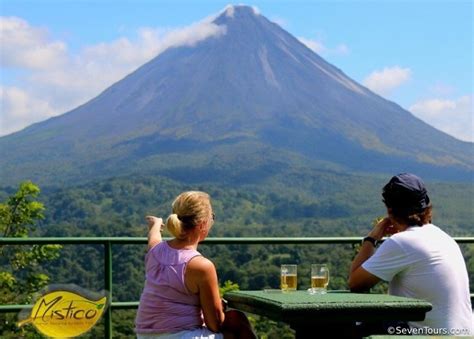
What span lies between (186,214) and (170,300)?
339 mm

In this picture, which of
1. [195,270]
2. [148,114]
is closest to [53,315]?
[195,270]

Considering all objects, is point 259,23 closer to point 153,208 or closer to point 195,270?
point 153,208

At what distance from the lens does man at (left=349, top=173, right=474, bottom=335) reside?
364cm

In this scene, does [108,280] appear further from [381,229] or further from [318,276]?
[381,229]

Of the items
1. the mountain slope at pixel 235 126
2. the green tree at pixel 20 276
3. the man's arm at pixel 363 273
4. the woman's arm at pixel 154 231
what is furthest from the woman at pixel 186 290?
the mountain slope at pixel 235 126

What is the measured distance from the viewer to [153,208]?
3688 inches

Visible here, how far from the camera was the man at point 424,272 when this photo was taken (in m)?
3.64

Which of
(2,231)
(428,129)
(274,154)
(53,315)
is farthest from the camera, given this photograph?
(428,129)

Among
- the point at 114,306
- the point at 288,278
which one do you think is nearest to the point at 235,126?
the point at 114,306

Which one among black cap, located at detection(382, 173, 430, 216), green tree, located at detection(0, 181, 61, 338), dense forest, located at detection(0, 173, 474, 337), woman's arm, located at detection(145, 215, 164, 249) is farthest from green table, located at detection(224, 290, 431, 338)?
dense forest, located at detection(0, 173, 474, 337)

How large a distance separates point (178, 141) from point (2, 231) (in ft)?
424

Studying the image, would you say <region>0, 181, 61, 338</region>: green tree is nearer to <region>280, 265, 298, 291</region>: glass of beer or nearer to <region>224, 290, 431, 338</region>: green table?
<region>280, 265, 298, 291</region>: glass of beer

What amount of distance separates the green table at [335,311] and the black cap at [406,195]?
1.73ft

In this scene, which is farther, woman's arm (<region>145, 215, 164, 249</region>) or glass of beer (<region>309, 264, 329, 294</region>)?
woman's arm (<region>145, 215, 164, 249</region>)
